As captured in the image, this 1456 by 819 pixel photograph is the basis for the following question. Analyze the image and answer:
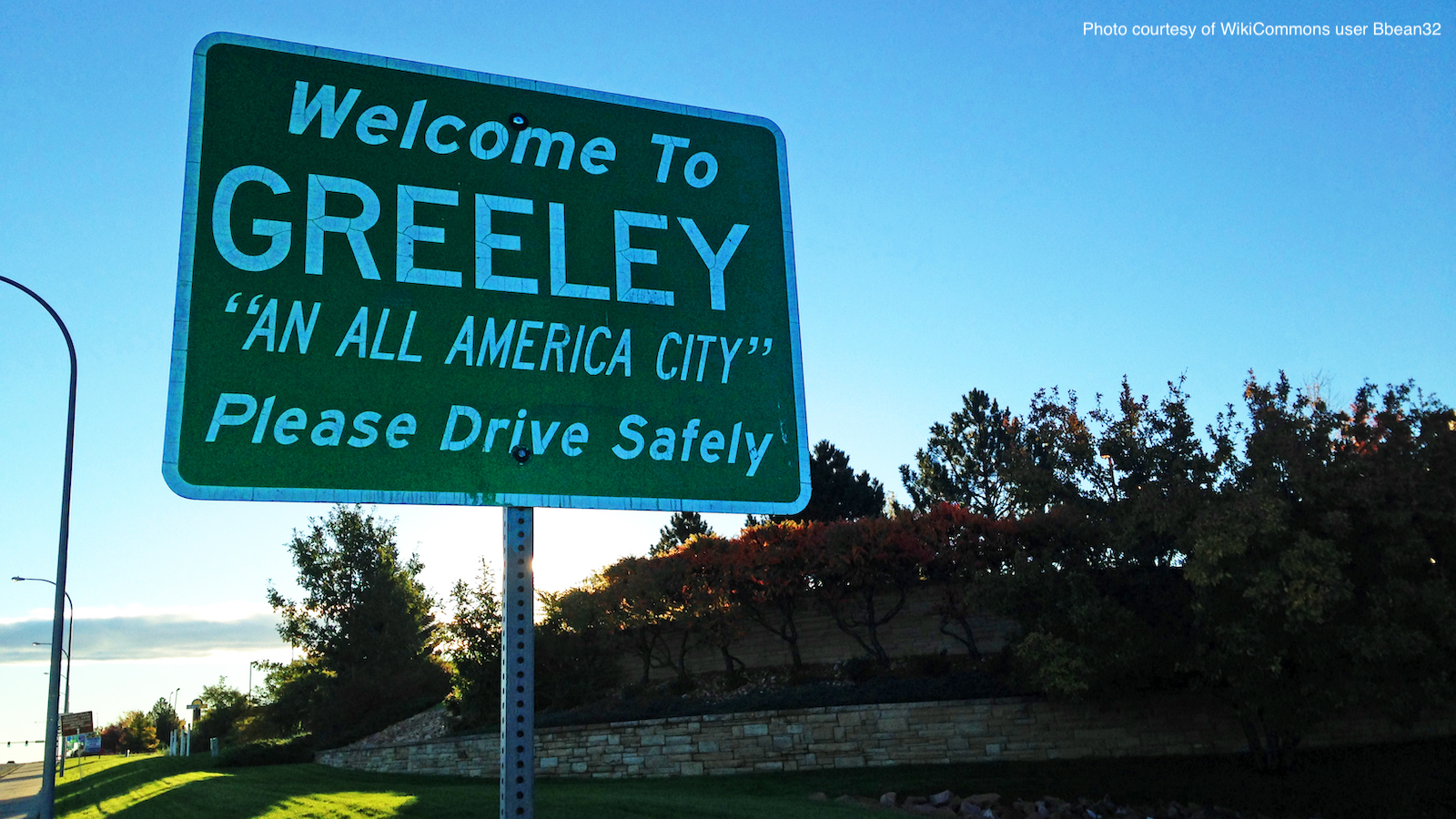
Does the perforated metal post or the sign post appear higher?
the sign post

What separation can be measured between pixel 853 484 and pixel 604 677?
1861cm

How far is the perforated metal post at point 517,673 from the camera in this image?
11.1 feet

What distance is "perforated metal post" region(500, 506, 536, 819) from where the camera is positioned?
3.39 m

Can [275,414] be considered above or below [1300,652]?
above

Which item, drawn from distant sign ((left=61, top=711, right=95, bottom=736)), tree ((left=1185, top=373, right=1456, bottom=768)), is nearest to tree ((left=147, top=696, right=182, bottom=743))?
distant sign ((left=61, top=711, right=95, bottom=736))

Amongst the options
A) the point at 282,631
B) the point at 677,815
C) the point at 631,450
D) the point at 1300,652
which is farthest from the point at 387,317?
the point at 282,631

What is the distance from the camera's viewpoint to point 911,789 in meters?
22.3

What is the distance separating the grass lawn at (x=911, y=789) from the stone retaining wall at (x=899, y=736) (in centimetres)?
63

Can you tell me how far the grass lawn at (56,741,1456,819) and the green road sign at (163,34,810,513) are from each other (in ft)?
50.3

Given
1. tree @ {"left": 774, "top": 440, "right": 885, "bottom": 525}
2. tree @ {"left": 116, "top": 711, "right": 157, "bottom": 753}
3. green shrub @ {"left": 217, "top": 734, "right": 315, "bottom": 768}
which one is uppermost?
tree @ {"left": 774, "top": 440, "right": 885, "bottom": 525}

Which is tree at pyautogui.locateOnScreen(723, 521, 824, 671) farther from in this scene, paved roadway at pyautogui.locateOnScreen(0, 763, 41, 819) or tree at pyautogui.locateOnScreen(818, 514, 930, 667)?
paved roadway at pyautogui.locateOnScreen(0, 763, 41, 819)

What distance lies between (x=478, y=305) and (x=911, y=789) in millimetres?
20988

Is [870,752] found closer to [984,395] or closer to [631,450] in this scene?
[631,450]

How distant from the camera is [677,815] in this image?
54.8 ft
